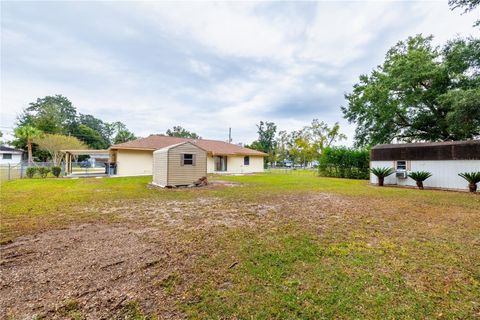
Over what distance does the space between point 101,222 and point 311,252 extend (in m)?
4.65

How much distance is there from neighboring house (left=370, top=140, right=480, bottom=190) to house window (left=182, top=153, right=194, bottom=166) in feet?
39.2

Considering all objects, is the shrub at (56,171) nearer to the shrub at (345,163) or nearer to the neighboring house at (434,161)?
the shrub at (345,163)

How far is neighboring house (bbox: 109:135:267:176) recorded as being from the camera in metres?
17.6

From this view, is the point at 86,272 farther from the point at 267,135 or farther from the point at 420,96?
the point at 267,135

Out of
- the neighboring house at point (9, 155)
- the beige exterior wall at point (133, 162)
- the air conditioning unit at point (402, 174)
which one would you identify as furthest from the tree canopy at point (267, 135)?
the neighboring house at point (9, 155)

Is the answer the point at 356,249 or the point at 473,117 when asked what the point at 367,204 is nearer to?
the point at 356,249

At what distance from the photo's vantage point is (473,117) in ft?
33.8

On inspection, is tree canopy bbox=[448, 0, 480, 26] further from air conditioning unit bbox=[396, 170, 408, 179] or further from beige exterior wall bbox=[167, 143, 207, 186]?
beige exterior wall bbox=[167, 143, 207, 186]

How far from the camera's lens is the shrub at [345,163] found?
17.8 m

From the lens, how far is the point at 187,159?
39.4 feet

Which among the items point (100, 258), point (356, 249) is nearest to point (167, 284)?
point (100, 258)

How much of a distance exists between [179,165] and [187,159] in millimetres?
585

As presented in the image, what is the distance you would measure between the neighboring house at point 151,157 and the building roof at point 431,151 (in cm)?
1244

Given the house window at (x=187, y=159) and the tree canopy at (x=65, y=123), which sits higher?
the tree canopy at (x=65, y=123)
